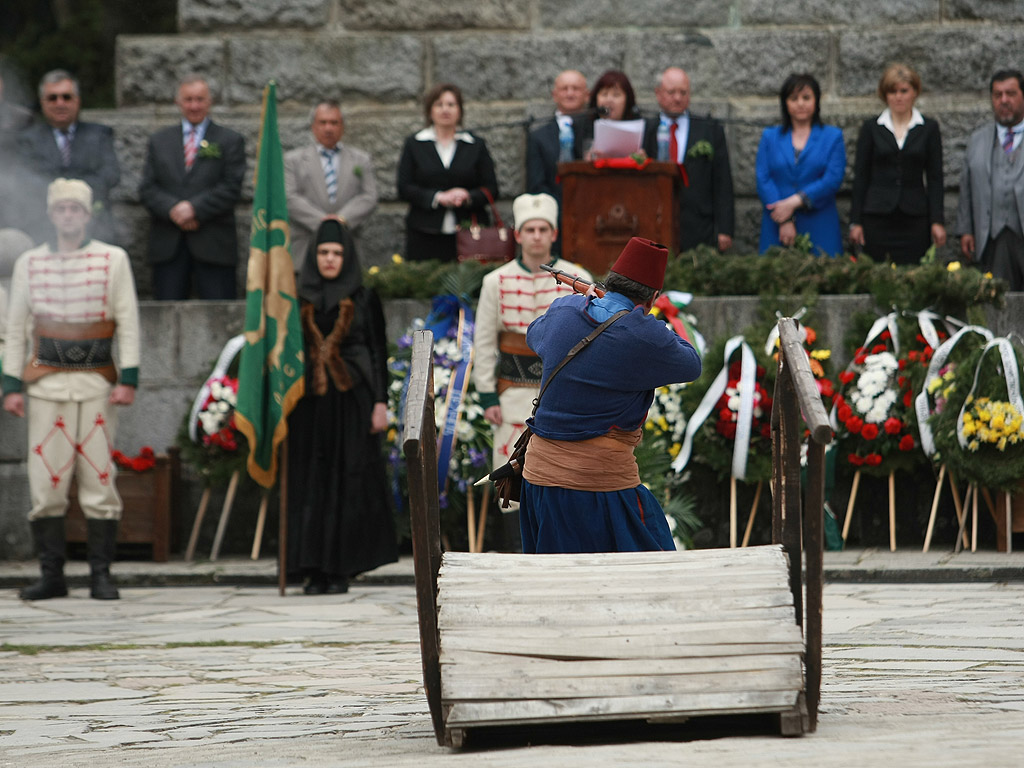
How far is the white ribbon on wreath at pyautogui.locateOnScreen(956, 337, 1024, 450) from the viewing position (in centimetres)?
959

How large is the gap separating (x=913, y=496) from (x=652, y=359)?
5379mm

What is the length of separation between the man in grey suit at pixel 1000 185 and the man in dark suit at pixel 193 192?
531 centimetres

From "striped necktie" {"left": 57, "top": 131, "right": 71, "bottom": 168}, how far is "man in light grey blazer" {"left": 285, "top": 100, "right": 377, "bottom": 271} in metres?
1.54

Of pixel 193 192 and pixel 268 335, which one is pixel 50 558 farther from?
pixel 193 192

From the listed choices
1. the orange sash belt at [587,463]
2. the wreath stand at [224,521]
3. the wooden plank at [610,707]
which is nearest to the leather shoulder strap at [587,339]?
the orange sash belt at [587,463]

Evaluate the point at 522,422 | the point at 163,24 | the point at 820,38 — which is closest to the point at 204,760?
the point at 522,422

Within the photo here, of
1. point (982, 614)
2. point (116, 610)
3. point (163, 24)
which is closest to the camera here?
point (982, 614)

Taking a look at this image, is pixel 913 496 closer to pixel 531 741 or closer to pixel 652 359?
pixel 652 359

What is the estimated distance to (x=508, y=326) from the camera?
31.1 feet

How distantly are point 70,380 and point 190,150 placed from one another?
2915 mm

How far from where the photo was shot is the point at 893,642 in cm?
672

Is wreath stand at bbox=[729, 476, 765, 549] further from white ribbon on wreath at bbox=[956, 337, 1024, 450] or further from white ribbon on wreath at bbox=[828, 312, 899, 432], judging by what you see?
white ribbon on wreath at bbox=[956, 337, 1024, 450]

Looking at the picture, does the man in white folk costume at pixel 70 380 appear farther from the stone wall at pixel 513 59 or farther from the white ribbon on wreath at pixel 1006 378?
the white ribbon on wreath at pixel 1006 378

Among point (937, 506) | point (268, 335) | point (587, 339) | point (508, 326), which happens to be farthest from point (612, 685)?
point (937, 506)
